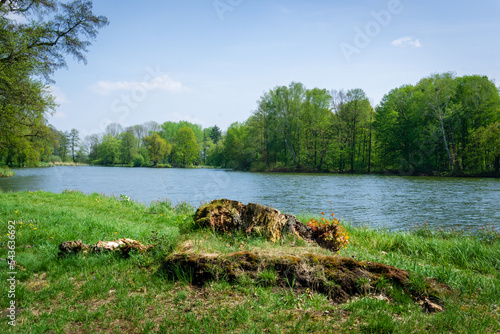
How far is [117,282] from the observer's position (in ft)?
14.2

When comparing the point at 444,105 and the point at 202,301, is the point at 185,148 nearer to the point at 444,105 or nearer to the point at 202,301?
the point at 444,105

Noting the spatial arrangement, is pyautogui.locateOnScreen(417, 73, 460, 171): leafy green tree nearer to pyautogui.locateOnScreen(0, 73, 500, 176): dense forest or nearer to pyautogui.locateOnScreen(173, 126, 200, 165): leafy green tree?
pyautogui.locateOnScreen(0, 73, 500, 176): dense forest

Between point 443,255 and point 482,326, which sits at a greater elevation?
point 482,326

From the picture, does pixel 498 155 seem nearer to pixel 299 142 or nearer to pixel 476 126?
pixel 476 126

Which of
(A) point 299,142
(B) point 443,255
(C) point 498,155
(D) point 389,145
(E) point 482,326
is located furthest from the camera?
(A) point 299,142

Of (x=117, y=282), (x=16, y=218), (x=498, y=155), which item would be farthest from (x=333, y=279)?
(x=498, y=155)

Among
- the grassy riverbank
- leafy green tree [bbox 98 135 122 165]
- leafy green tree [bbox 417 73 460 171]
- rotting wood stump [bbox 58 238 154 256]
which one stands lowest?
the grassy riverbank

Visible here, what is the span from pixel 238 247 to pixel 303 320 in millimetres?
2126

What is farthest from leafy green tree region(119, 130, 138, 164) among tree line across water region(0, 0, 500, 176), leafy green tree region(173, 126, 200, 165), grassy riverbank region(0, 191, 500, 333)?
grassy riverbank region(0, 191, 500, 333)

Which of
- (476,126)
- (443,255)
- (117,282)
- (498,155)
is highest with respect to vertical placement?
(476,126)

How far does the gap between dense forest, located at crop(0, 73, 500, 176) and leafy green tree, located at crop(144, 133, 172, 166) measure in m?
19.0

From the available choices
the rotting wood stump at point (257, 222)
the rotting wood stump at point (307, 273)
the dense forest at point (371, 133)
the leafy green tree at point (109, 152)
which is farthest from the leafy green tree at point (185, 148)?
the rotting wood stump at point (307, 273)

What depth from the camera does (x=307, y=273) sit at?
413cm

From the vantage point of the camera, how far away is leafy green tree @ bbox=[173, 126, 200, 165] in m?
97.2
